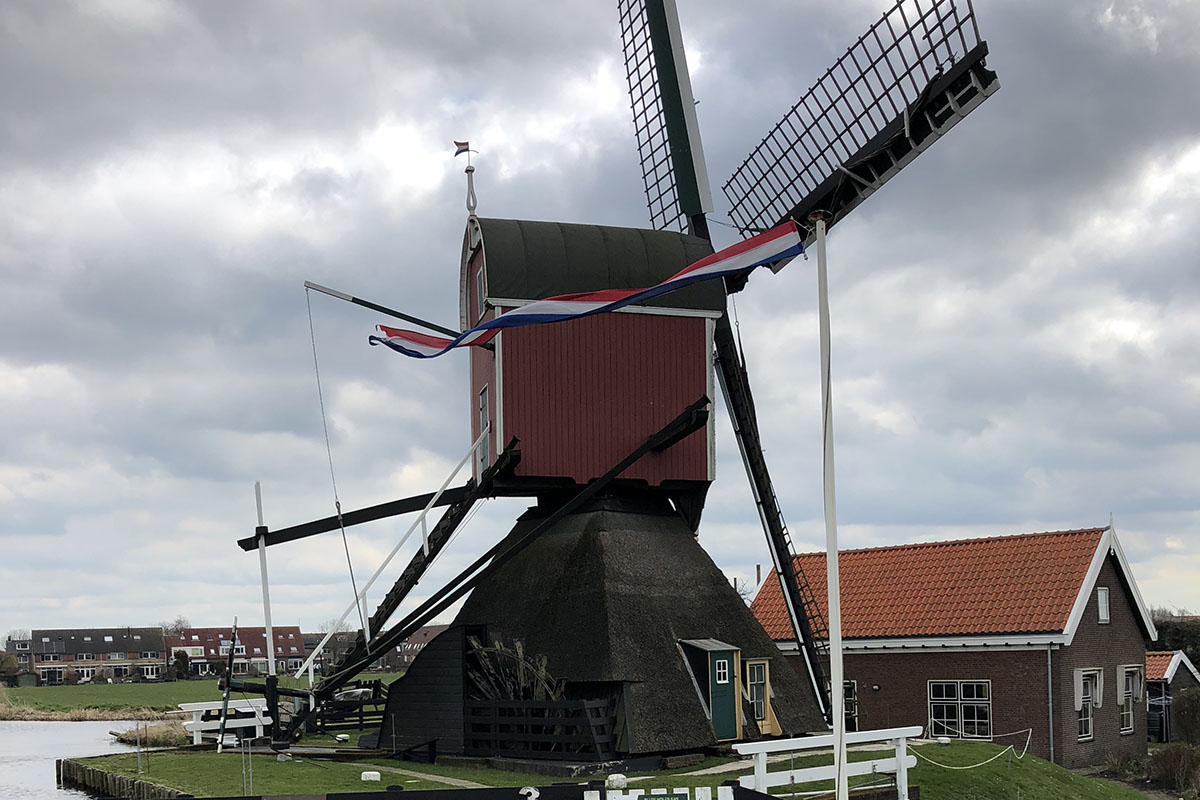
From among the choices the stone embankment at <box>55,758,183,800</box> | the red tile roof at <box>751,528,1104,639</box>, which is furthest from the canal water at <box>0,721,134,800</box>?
the red tile roof at <box>751,528,1104,639</box>

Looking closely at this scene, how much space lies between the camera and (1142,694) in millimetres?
29719

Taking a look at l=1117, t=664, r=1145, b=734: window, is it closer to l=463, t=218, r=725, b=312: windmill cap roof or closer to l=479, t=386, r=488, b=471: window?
l=463, t=218, r=725, b=312: windmill cap roof

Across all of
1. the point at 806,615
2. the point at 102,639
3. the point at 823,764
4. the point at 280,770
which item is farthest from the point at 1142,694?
the point at 102,639

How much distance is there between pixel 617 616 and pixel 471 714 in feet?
10.5

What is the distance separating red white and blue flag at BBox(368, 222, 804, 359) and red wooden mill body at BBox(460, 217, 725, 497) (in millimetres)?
1163

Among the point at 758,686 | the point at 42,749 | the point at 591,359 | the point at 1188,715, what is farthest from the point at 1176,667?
the point at 42,749

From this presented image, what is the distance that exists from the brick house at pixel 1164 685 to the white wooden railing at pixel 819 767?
15685mm

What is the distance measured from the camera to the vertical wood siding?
24.7 meters

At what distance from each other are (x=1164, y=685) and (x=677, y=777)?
61.8 ft

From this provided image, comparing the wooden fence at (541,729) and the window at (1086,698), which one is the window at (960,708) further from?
the wooden fence at (541,729)

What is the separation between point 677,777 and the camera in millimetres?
19188

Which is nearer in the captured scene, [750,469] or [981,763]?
[981,763]

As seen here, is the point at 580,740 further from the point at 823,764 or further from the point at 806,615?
the point at 806,615

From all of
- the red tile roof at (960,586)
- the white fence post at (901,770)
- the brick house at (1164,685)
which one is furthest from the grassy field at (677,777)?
the brick house at (1164,685)
